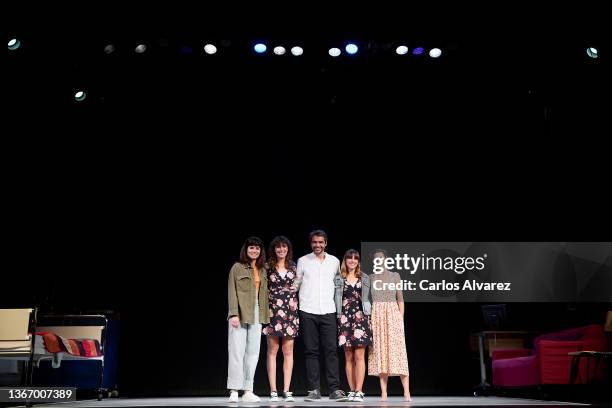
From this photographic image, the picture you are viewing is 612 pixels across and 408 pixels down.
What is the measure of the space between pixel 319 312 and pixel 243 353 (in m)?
0.69

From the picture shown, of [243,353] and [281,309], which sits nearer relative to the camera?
[243,353]

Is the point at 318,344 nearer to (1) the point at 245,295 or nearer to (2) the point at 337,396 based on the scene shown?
(2) the point at 337,396

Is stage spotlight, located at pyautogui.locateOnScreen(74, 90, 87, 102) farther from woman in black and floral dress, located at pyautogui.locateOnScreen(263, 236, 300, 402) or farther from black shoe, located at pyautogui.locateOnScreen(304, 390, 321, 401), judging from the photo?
black shoe, located at pyautogui.locateOnScreen(304, 390, 321, 401)

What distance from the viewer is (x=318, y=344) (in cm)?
598

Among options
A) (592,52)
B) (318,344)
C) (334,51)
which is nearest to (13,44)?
(334,51)

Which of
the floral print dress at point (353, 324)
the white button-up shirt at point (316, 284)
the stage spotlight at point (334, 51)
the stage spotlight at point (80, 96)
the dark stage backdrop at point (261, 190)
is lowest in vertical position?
the floral print dress at point (353, 324)

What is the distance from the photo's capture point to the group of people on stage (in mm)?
5898

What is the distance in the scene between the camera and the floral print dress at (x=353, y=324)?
6047 millimetres

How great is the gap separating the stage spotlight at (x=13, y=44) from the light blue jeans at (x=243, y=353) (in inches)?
127

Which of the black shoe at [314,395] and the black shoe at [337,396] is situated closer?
the black shoe at [314,395]

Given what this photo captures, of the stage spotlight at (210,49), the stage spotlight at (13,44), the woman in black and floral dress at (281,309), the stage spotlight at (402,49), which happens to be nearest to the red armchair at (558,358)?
the woman in black and floral dress at (281,309)

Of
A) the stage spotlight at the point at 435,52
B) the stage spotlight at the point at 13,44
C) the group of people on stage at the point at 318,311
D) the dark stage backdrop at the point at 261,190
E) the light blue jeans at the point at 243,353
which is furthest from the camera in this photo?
the dark stage backdrop at the point at 261,190

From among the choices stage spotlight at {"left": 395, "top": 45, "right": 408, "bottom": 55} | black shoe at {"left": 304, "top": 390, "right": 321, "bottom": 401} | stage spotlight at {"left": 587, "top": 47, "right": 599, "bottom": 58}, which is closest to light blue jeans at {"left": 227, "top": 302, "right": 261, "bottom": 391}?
black shoe at {"left": 304, "top": 390, "right": 321, "bottom": 401}

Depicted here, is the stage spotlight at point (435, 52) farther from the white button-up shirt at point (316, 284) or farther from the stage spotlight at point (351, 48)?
the white button-up shirt at point (316, 284)
